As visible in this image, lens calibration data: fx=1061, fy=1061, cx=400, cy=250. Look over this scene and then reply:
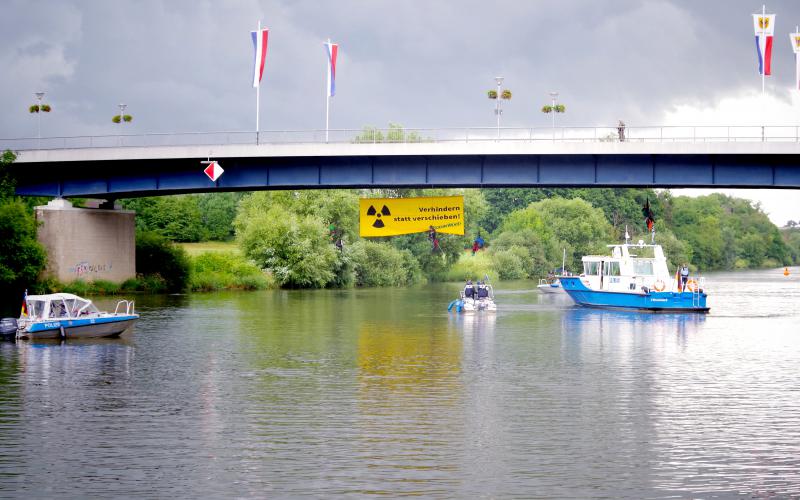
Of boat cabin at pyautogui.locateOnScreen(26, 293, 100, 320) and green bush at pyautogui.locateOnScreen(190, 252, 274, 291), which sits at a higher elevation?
green bush at pyautogui.locateOnScreen(190, 252, 274, 291)

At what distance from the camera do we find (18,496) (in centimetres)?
1738

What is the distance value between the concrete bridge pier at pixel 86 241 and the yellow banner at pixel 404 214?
1693 centimetres

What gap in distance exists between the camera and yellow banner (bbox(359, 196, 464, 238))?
73062mm

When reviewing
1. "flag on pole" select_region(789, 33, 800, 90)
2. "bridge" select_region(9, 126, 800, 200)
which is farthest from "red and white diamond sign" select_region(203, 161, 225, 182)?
"flag on pole" select_region(789, 33, 800, 90)

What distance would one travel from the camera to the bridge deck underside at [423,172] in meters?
59.6

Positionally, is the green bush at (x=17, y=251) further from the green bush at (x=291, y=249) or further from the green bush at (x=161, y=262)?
the green bush at (x=291, y=249)

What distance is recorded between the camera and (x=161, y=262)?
82.4 metres

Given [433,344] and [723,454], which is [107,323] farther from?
[723,454]

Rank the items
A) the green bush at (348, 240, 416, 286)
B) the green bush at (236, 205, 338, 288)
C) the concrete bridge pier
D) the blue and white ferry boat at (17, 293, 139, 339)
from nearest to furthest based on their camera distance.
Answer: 1. the blue and white ferry boat at (17, 293, 139, 339)
2. the concrete bridge pier
3. the green bush at (236, 205, 338, 288)
4. the green bush at (348, 240, 416, 286)

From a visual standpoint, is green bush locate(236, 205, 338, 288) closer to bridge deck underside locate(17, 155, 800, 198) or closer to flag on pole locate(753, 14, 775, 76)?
bridge deck underside locate(17, 155, 800, 198)

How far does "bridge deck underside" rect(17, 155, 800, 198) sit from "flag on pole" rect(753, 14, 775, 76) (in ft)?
25.9

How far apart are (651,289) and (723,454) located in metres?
45.7

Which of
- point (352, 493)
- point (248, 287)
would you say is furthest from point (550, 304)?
point (352, 493)

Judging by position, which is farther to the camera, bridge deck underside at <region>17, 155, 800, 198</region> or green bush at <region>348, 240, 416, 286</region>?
green bush at <region>348, 240, 416, 286</region>
